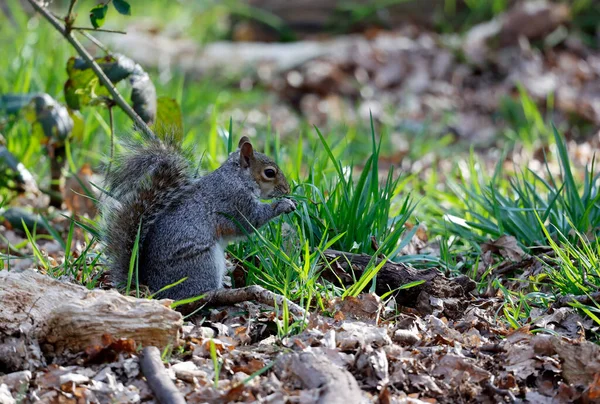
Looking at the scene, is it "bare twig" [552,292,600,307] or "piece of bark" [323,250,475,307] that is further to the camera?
"piece of bark" [323,250,475,307]

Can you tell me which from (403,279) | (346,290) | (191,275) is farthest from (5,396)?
(403,279)

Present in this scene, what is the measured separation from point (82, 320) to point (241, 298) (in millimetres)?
641

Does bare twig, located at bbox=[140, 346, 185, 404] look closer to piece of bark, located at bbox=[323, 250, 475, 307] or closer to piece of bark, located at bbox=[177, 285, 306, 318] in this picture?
piece of bark, located at bbox=[177, 285, 306, 318]

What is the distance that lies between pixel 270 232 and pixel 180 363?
1.00 m

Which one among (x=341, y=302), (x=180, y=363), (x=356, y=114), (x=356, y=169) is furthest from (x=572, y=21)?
(x=180, y=363)

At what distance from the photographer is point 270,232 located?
3.50 m

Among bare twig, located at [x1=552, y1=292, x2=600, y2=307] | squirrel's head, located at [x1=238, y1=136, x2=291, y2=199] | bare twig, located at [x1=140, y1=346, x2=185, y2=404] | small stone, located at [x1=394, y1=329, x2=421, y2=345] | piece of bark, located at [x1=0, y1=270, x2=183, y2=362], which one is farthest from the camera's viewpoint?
squirrel's head, located at [x1=238, y1=136, x2=291, y2=199]

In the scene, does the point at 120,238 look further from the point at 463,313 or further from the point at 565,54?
the point at 565,54

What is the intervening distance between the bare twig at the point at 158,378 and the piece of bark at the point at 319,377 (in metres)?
0.36

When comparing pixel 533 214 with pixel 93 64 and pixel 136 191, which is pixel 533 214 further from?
pixel 93 64

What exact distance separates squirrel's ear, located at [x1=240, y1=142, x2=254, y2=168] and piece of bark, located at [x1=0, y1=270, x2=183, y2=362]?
92 cm

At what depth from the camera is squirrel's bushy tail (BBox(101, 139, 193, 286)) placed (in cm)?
304

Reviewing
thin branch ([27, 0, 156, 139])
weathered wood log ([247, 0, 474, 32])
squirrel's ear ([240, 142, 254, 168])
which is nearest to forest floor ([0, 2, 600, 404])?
squirrel's ear ([240, 142, 254, 168])

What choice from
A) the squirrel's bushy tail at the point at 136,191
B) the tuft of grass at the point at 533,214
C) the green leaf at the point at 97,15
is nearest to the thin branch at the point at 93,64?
the green leaf at the point at 97,15
